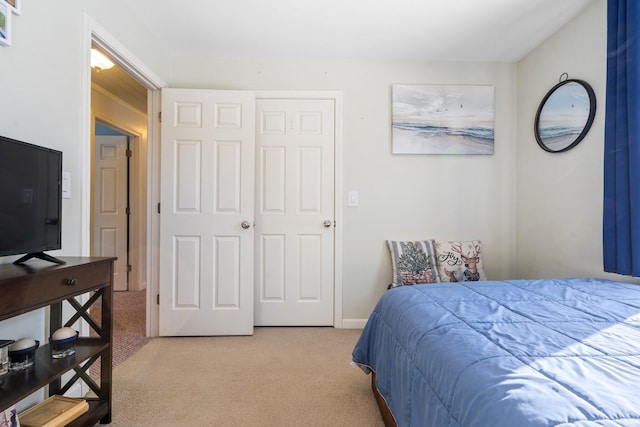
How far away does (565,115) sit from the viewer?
236 cm

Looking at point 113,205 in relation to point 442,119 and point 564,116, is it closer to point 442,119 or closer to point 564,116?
point 442,119

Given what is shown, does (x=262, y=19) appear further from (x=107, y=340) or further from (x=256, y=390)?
(x=256, y=390)

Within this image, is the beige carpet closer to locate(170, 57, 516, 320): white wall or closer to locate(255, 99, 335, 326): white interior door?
locate(255, 99, 335, 326): white interior door

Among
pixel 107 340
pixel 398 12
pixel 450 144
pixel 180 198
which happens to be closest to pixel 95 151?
pixel 180 198

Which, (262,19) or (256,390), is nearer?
(256,390)

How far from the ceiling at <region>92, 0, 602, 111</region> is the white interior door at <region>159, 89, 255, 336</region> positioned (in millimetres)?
441

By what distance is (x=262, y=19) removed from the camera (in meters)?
2.32

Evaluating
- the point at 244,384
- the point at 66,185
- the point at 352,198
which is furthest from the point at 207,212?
the point at 244,384

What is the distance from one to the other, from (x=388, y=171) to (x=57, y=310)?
2505 millimetres

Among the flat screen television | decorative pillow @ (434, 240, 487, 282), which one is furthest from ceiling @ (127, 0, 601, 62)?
decorative pillow @ (434, 240, 487, 282)

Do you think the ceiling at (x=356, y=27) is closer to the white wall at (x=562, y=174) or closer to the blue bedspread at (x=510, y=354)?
the white wall at (x=562, y=174)

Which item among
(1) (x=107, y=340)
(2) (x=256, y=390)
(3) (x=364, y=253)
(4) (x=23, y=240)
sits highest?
(4) (x=23, y=240)

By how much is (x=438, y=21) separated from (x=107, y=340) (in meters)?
2.93

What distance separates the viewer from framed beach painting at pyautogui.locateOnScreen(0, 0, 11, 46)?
1.29 m
